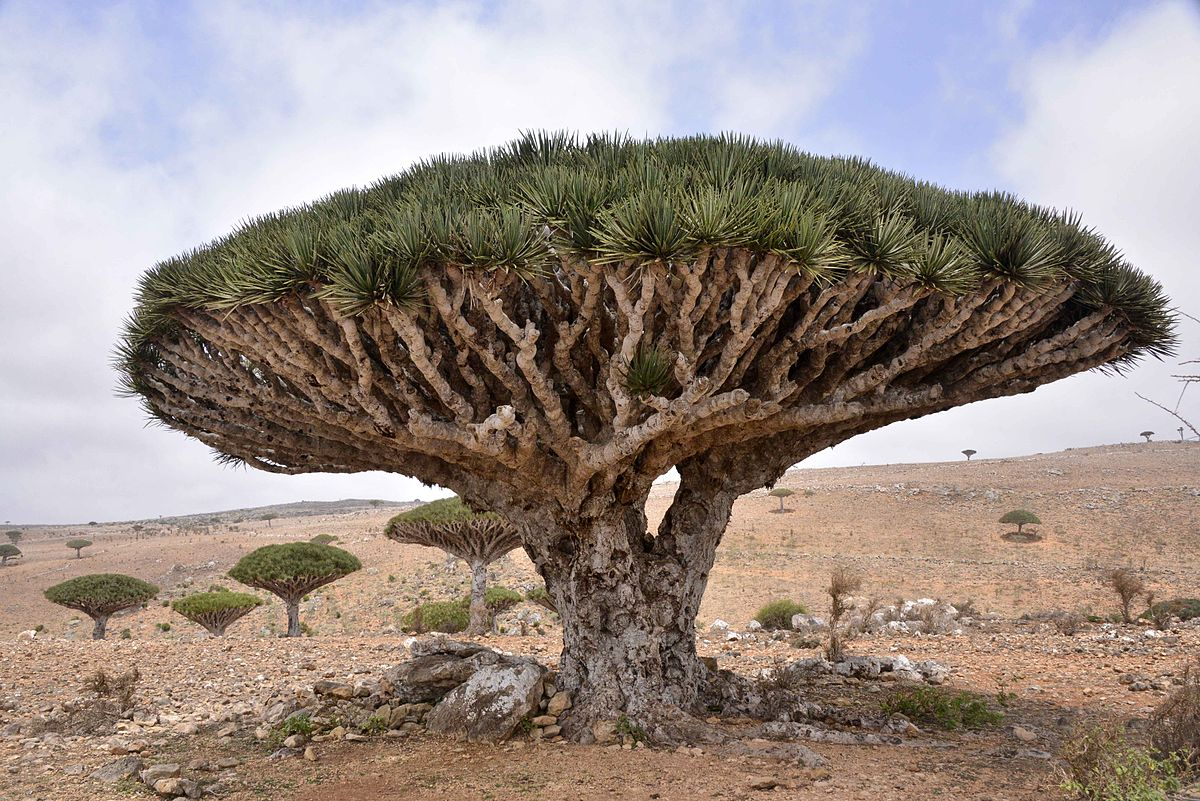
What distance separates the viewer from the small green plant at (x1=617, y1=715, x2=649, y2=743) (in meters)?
6.66

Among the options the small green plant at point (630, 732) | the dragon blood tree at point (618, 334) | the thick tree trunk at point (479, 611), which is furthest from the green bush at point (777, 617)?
the small green plant at point (630, 732)

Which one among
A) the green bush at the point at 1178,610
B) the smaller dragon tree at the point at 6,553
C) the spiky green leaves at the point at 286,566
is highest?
the smaller dragon tree at the point at 6,553

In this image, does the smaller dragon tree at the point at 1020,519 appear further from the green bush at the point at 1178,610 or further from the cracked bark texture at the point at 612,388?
the cracked bark texture at the point at 612,388

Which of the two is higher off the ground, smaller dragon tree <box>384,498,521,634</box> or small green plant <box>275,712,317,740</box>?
smaller dragon tree <box>384,498,521,634</box>

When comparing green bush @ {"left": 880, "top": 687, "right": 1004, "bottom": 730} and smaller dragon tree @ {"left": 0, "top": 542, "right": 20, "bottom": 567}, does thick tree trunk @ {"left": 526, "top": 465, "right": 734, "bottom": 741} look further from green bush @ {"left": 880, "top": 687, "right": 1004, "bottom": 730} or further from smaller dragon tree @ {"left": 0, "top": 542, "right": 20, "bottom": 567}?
smaller dragon tree @ {"left": 0, "top": 542, "right": 20, "bottom": 567}

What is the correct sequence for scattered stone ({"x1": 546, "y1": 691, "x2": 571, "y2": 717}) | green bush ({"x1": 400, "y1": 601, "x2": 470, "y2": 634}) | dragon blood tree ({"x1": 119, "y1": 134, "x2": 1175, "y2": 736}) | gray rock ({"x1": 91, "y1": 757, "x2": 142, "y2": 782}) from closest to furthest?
dragon blood tree ({"x1": 119, "y1": 134, "x2": 1175, "y2": 736}) < gray rock ({"x1": 91, "y1": 757, "x2": 142, "y2": 782}) < scattered stone ({"x1": 546, "y1": 691, "x2": 571, "y2": 717}) < green bush ({"x1": 400, "y1": 601, "x2": 470, "y2": 634})

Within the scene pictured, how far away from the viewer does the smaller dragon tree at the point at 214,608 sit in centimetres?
1841

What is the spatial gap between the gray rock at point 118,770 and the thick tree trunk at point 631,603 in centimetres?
363

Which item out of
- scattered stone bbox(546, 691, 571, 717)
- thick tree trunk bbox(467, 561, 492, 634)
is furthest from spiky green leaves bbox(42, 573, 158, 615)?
scattered stone bbox(546, 691, 571, 717)

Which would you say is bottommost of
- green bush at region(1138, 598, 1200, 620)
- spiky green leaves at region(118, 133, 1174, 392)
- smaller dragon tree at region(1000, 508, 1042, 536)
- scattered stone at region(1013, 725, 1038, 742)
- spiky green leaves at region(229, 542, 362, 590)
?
green bush at region(1138, 598, 1200, 620)

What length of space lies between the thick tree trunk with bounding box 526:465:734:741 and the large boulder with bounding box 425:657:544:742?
42 centimetres

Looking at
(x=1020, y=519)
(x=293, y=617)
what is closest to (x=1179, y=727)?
(x=293, y=617)

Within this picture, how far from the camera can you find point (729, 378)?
21.6 feet

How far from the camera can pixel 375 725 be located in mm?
7395
